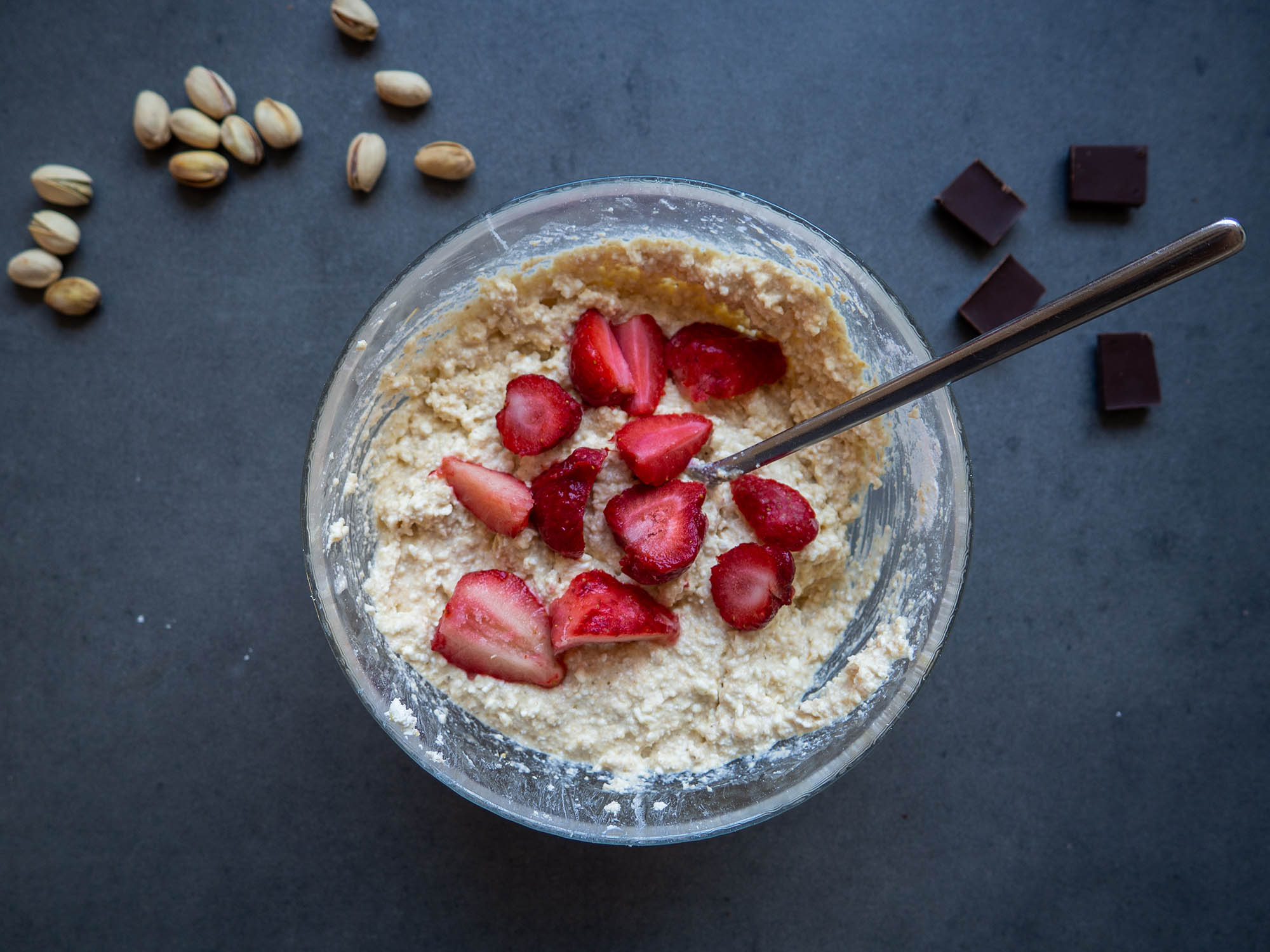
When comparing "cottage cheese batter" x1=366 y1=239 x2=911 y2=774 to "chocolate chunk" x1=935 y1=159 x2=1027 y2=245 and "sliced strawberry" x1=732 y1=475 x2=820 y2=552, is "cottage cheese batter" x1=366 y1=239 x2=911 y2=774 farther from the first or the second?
"chocolate chunk" x1=935 y1=159 x2=1027 y2=245

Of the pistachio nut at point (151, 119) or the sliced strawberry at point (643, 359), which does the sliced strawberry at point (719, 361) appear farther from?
the pistachio nut at point (151, 119)

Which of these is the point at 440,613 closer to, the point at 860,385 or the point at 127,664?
the point at 127,664

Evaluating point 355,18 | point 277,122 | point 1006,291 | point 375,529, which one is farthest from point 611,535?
point 355,18

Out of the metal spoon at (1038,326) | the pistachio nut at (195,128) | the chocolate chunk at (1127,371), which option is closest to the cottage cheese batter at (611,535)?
the metal spoon at (1038,326)

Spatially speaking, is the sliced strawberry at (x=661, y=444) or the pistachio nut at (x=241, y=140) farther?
the pistachio nut at (x=241, y=140)

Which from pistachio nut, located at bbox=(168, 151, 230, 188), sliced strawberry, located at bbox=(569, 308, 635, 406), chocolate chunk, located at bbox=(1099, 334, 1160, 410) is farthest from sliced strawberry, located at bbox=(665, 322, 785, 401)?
pistachio nut, located at bbox=(168, 151, 230, 188)

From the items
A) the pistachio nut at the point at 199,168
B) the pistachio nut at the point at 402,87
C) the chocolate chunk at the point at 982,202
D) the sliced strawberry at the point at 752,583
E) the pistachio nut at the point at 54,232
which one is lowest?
the sliced strawberry at the point at 752,583
